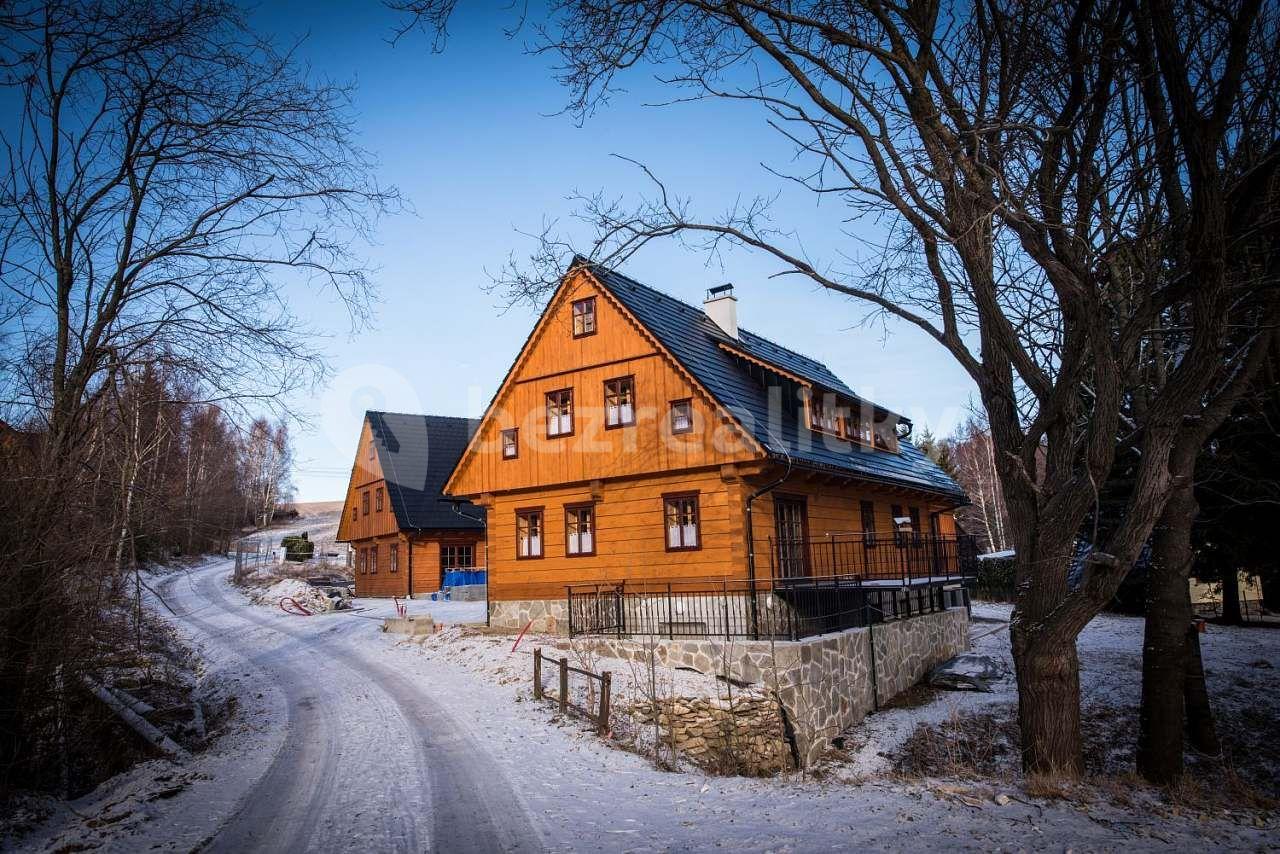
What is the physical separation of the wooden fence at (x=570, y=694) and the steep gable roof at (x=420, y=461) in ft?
58.5

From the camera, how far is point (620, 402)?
58.6ft

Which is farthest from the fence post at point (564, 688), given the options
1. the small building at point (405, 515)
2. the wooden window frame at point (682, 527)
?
the small building at point (405, 515)

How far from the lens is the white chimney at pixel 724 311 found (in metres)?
21.6

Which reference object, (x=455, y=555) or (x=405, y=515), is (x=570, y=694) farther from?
(x=455, y=555)

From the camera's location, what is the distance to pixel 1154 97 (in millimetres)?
7488

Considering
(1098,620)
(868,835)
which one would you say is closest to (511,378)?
(868,835)

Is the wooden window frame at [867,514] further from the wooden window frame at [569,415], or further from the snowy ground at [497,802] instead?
the snowy ground at [497,802]

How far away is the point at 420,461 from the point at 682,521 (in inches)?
870

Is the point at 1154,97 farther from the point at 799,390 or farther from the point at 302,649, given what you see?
the point at 302,649

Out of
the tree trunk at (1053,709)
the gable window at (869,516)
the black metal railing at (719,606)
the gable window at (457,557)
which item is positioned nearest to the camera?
the tree trunk at (1053,709)

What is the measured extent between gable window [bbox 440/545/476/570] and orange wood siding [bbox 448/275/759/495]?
12.7 m

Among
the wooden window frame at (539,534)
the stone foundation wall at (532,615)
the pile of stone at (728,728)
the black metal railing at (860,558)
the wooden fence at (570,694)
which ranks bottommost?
the pile of stone at (728,728)

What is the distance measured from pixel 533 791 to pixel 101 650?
5233 mm

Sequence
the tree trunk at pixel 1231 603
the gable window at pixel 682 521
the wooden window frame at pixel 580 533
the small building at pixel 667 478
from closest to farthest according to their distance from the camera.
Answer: the small building at pixel 667 478 → the gable window at pixel 682 521 → the wooden window frame at pixel 580 533 → the tree trunk at pixel 1231 603
